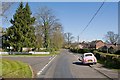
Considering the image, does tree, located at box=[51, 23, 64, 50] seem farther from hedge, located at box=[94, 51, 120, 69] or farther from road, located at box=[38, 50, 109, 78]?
road, located at box=[38, 50, 109, 78]

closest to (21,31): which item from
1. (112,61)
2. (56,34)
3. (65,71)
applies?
(56,34)

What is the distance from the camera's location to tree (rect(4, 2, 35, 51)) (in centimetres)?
6462

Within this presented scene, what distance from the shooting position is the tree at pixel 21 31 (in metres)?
64.6

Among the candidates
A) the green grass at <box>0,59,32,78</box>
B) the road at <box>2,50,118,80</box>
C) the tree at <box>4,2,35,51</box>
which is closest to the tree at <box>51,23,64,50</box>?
the tree at <box>4,2,35,51</box>

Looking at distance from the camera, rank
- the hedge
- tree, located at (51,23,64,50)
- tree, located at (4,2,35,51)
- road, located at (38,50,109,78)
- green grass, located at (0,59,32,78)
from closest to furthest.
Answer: green grass, located at (0,59,32,78)
road, located at (38,50,109,78)
the hedge
tree, located at (4,2,35,51)
tree, located at (51,23,64,50)

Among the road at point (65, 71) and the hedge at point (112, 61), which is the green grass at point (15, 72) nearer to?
the road at point (65, 71)

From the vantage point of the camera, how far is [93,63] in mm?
29469

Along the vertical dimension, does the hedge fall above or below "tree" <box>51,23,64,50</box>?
below

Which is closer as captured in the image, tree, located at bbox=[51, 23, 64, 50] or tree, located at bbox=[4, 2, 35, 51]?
tree, located at bbox=[4, 2, 35, 51]

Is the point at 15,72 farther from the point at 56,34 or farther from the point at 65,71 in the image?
the point at 56,34

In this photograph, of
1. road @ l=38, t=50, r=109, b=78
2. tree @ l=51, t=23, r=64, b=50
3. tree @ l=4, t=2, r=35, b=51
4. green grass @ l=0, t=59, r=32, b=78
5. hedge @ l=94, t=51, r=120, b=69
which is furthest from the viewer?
tree @ l=51, t=23, r=64, b=50

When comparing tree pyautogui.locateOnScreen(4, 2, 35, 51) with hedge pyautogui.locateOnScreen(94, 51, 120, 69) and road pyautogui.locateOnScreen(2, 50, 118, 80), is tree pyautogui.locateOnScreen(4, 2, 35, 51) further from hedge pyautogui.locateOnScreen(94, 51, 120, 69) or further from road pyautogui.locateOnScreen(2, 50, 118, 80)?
hedge pyautogui.locateOnScreen(94, 51, 120, 69)

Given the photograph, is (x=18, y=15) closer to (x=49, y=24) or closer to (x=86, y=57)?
(x=49, y=24)

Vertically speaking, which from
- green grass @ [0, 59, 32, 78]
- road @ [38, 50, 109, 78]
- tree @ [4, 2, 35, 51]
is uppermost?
tree @ [4, 2, 35, 51]
